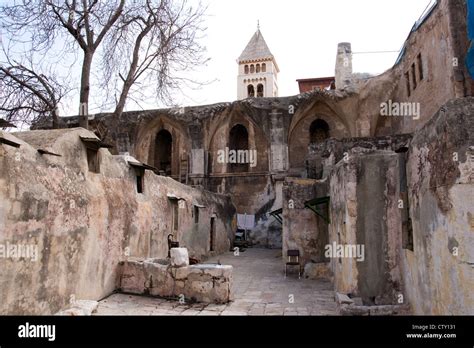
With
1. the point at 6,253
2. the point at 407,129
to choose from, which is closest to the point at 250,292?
the point at 6,253

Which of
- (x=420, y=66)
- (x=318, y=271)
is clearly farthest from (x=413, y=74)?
(x=318, y=271)

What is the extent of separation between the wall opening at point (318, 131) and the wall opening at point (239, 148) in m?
4.40

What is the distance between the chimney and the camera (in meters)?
23.8

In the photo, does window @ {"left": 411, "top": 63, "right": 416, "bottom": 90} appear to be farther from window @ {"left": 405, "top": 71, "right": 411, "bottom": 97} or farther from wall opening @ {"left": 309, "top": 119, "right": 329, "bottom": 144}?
wall opening @ {"left": 309, "top": 119, "right": 329, "bottom": 144}

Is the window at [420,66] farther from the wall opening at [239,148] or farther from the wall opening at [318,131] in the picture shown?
the wall opening at [239,148]

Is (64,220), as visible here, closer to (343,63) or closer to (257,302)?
(257,302)

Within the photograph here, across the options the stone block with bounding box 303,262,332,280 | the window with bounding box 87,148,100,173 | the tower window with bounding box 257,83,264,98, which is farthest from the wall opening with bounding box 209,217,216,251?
the tower window with bounding box 257,83,264,98

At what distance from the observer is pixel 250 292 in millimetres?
7633

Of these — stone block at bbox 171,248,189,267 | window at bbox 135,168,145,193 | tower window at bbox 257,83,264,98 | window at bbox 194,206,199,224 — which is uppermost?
tower window at bbox 257,83,264,98

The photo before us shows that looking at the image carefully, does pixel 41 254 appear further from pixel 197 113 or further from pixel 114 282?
pixel 197 113

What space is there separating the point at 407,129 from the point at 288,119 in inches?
280

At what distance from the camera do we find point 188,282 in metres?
6.52

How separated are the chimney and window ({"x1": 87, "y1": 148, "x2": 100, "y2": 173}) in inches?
799

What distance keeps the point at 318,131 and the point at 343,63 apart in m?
5.54
